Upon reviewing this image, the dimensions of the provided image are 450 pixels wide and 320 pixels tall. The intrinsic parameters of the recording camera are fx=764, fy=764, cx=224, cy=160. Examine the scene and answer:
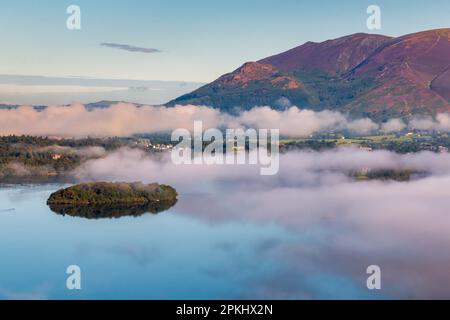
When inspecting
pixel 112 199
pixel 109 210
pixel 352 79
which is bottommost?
pixel 109 210

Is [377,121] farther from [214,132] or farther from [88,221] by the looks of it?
[88,221]

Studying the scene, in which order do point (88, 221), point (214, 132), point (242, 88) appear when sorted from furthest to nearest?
1. point (242, 88)
2. point (214, 132)
3. point (88, 221)

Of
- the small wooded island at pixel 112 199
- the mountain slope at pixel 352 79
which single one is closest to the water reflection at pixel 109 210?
the small wooded island at pixel 112 199


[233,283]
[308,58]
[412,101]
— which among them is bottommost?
[233,283]

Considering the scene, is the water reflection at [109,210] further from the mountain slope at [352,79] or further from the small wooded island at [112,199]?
the mountain slope at [352,79]

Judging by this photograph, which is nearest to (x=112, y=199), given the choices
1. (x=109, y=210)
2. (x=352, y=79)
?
(x=109, y=210)

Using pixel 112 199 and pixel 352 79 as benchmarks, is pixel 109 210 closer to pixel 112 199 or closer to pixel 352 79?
pixel 112 199

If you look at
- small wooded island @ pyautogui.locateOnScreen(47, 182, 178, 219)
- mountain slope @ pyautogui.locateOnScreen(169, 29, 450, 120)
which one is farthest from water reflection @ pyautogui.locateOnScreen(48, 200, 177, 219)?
mountain slope @ pyautogui.locateOnScreen(169, 29, 450, 120)

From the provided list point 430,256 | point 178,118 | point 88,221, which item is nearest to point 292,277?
point 430,256
